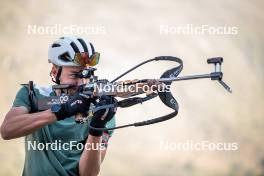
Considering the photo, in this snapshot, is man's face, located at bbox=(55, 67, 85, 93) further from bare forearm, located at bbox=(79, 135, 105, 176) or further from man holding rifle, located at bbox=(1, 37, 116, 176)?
bare forearm, located at bbox=(79, 135, 105, 176)

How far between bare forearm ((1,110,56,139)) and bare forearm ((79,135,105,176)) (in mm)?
271

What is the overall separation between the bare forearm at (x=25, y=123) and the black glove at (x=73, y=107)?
0.04 metres

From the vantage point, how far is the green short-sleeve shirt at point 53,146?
13.2ft

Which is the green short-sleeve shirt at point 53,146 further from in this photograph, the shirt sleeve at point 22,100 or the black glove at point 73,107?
the black glove at point 73,107

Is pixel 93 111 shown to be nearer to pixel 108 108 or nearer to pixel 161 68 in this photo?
pixel 108 108

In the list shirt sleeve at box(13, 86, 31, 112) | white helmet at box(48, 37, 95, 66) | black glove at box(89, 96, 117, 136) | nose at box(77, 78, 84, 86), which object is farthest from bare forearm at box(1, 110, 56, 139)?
white helmet at box(48, 37, 95, 66)

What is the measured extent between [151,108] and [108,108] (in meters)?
2.57

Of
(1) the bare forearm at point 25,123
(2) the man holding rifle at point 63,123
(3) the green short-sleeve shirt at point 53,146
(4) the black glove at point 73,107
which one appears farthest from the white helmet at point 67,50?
(1) the bare forearm at point 25,123

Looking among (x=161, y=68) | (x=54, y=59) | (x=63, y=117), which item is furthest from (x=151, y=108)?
(x=63, y=117)

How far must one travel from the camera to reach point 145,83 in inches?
152

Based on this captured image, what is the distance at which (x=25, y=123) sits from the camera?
12.8 ft

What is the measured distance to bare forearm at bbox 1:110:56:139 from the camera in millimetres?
3861

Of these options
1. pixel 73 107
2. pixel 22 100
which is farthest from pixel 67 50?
pixel 73 107

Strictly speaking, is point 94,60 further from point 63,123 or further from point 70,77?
point 63,123
